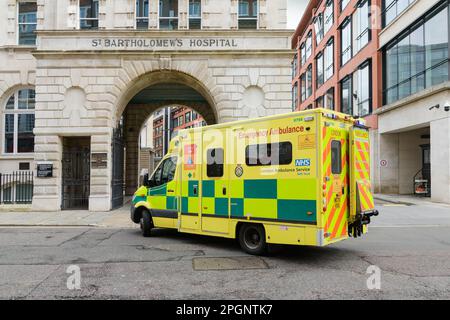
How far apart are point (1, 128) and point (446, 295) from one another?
21095 mm

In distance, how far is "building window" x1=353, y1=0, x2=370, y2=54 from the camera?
2750 cm

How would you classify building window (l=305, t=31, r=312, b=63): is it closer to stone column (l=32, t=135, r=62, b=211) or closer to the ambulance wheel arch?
stone column (l=32, t=135, r=62, b=211)

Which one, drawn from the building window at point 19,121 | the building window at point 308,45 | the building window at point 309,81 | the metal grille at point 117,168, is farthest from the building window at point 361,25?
the building window at point 19,121

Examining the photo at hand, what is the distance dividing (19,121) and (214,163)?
51.6 feet

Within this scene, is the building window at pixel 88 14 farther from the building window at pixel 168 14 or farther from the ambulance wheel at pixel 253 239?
the ambulance wheel at pixel 253 239

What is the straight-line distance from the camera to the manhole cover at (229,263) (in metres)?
6.70

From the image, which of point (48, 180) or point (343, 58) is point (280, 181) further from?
point (343, 58)

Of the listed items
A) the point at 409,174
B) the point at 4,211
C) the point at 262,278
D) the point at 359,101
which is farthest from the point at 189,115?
the point at 262,278

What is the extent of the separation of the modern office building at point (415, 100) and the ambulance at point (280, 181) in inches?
511

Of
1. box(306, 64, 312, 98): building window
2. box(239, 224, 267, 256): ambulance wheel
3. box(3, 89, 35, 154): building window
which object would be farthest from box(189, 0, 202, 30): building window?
box(306, 64, 312, 98): building window

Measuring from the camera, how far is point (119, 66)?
53.6 ft

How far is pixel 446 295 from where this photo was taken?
515cm
